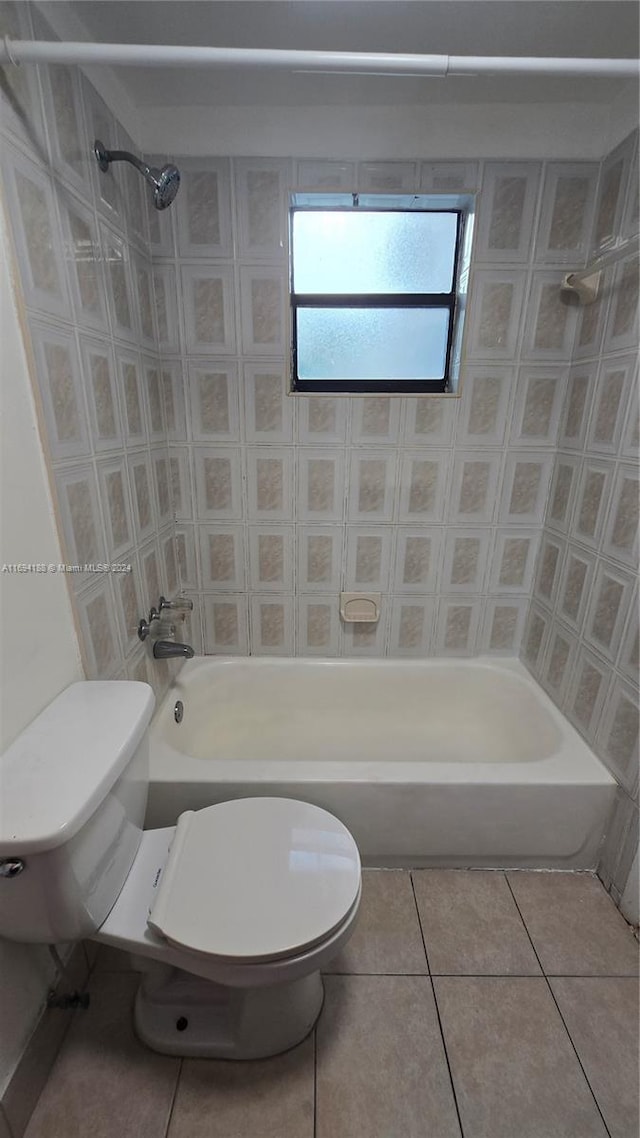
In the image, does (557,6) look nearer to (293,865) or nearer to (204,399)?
(204,399)

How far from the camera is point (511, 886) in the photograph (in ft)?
4.31

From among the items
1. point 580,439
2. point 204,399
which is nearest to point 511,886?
point 580,439

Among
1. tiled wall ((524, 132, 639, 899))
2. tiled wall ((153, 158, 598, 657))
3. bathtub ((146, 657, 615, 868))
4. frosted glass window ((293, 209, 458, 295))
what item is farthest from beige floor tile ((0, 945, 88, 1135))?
frosted glass window ((293, 209, 458, 295))

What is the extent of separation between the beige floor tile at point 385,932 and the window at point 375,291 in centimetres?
157

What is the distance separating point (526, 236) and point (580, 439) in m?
0.65

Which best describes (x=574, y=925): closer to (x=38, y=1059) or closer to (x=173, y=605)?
(x=38, y=1059)

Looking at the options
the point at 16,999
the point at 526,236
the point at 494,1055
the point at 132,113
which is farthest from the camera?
the point at 526,236

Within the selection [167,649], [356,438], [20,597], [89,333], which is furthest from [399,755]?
[89,333]

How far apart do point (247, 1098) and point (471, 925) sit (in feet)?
2.07

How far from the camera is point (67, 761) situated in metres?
0.78

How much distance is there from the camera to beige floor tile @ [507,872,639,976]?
1131mm

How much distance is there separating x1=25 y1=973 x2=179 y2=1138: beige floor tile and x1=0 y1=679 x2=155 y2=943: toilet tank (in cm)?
38

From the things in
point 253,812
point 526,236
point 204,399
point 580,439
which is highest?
point 526,236

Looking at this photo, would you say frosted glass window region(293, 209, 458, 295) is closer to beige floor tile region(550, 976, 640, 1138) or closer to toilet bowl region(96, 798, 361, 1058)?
toilet bowl region(96, 798, 361, 1058)
